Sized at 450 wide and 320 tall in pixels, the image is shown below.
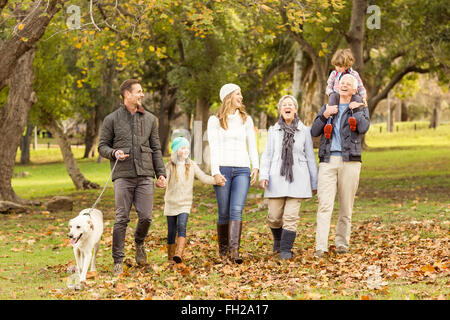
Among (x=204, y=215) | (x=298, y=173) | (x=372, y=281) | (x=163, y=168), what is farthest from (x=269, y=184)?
(x=204, y=215)

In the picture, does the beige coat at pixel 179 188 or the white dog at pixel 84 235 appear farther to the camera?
the beige coat at pixel 179 188

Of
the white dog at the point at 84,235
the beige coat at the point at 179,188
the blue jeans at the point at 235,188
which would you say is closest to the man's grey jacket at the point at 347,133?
the blue jeans at the point at 235,188

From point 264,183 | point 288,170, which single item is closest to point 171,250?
point 264,183

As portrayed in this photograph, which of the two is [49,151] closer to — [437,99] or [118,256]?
[437,99]

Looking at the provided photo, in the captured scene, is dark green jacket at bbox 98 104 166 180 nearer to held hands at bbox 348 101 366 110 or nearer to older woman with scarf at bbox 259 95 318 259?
older woman with scarf at bbox 259 95 318 259

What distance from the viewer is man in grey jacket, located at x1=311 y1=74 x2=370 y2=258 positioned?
867 cm

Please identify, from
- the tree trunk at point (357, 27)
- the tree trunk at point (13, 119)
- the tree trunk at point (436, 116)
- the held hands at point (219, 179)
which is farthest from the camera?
the tree trunk at point (436, 116)

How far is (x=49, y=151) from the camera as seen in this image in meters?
56.4

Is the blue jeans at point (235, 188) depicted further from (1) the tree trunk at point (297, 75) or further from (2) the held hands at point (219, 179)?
(1) the tree trunk at point (297, 75)

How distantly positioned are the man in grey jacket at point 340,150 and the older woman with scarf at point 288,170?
17 centimetres

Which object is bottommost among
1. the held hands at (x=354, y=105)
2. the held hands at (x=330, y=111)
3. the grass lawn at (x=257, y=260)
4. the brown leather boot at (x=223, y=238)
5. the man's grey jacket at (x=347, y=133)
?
the grass lawn at (x=257, y=260)

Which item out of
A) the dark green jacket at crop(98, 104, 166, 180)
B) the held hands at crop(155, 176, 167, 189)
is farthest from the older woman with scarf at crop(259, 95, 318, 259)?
the dark green jacket at crop(98, 104, 166, 180)

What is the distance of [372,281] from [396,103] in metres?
60.6

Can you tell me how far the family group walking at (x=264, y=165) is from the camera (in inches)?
335
